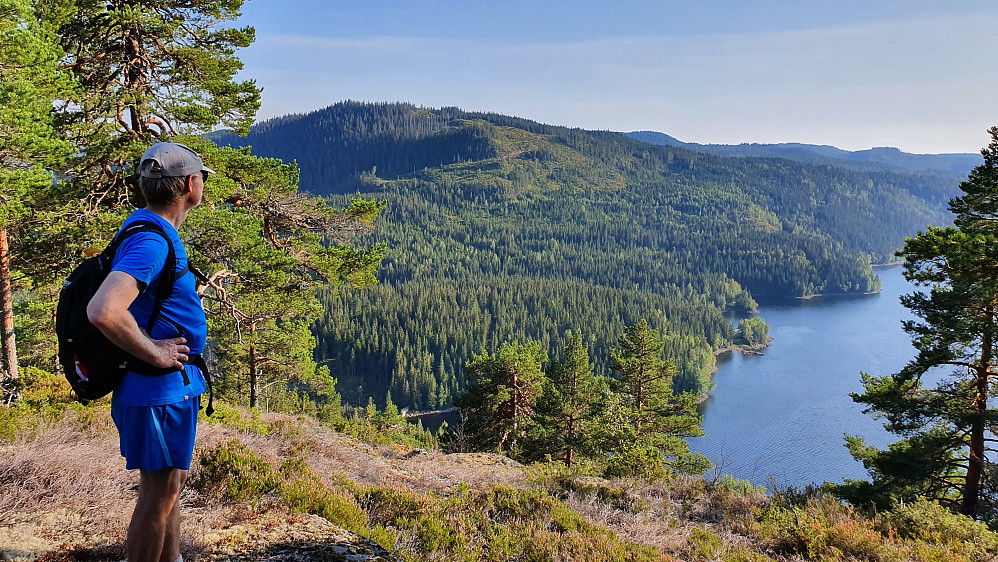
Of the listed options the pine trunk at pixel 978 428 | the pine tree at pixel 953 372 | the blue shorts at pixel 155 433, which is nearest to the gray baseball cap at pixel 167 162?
the blue shorts at pixel 155 433

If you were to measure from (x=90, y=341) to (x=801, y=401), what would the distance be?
269 ft

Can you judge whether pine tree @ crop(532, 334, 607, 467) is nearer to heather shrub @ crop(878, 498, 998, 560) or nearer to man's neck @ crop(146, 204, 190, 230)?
heather shrub @ crop(878, 498, 998, 560)

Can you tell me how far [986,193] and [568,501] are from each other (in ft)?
32.7

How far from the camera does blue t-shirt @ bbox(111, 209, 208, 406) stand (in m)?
2.19

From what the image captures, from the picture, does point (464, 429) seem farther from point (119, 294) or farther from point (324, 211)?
point (119, 294)

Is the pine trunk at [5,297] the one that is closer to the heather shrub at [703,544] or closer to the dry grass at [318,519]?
the dry grass at [318,519]

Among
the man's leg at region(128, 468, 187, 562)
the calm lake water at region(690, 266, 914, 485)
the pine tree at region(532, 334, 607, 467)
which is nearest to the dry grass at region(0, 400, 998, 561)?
the man's leg at region(128, 468, 187, 562)

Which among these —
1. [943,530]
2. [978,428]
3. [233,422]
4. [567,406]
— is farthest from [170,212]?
[567,406]

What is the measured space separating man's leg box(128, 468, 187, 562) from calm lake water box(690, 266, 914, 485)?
35907mm

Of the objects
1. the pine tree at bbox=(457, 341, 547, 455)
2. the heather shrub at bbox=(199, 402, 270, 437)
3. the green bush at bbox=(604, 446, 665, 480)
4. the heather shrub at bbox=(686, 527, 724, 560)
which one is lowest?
the pine tree at bbox=(457, 341, 547, 455)

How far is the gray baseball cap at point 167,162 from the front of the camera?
2.35 metres

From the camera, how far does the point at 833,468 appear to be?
162 ft

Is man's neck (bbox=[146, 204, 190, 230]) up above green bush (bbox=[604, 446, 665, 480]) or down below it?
above

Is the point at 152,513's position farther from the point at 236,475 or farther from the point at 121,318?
the point at 236,475
